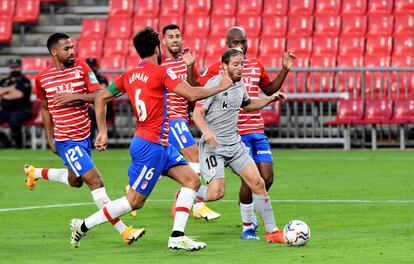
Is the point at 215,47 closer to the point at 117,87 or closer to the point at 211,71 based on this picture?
the point at 211,71

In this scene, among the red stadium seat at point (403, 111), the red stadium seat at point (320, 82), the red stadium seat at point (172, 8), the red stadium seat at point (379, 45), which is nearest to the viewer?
the red stadium seat at point (403, 111)

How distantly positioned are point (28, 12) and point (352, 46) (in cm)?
832

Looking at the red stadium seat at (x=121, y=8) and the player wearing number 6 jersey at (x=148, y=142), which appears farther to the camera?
the red stadium seat at (x=121, y=8)

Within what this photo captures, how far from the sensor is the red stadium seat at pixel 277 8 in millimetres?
29297

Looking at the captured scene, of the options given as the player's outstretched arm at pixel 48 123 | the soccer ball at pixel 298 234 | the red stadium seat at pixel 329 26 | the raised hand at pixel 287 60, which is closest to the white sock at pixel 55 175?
the player's outstretched arm at pixel 48 123

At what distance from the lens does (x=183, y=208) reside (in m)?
12.0

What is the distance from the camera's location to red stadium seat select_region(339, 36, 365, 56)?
91.6 ft

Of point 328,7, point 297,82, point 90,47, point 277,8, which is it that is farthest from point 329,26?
point 90,47

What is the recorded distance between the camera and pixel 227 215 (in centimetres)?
1538

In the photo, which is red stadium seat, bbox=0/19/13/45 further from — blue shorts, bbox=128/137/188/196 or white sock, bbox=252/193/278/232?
blue shorts, bbox=128/137/188/196

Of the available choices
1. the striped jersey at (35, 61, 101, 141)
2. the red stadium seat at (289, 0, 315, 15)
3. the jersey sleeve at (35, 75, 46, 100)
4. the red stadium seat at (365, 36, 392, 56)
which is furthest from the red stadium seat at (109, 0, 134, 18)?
the striped jersey at (35, 61, 101, 141)

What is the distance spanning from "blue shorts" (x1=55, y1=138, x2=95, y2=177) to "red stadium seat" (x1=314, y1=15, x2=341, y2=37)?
15450mm

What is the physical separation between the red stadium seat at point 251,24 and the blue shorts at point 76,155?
1566cm

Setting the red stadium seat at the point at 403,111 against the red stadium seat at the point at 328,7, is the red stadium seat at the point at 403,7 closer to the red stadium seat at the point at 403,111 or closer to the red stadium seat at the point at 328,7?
the red stadium seat at the point at 328,7
